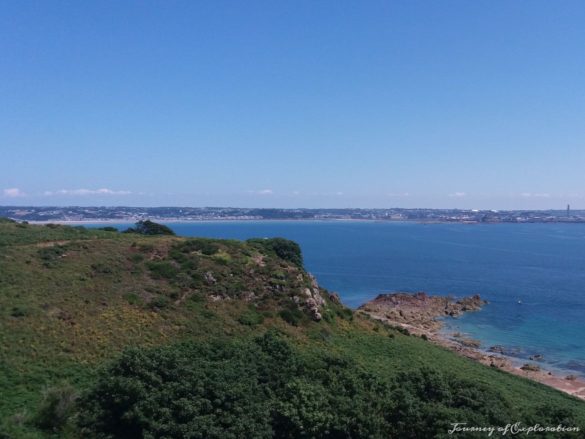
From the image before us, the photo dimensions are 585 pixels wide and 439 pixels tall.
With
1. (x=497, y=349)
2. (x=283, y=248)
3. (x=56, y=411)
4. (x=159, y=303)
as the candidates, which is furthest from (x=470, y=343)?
(x=56, y=411)

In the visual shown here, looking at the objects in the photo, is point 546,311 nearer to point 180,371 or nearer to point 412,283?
point 412,283

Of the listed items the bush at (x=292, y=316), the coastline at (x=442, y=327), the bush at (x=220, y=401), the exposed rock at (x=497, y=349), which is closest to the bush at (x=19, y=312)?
the bush at (x=220, y=401)

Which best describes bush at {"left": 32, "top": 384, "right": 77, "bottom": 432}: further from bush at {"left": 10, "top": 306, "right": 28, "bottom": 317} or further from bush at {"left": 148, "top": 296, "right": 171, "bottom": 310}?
bush at {"left": 148, "top": 296, "right": 171, "bottom": 310}

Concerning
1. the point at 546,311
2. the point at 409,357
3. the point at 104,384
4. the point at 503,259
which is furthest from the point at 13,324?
the point at 503,259

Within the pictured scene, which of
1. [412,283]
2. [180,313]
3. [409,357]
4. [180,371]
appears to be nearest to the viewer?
[180,371]

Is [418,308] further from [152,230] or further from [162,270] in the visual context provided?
[162,270]

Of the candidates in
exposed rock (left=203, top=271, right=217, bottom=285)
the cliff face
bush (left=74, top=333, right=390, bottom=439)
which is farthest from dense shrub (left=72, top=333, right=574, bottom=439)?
the cliff face
